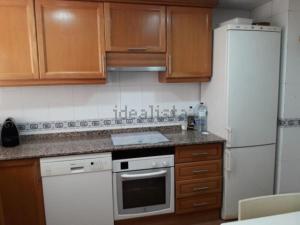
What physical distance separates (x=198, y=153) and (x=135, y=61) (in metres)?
1.00

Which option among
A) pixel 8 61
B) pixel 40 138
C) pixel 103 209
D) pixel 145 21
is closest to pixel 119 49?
pixel 145 21

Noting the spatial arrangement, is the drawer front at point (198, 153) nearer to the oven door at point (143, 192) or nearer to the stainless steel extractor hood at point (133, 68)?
the oven door at point (143, 192)

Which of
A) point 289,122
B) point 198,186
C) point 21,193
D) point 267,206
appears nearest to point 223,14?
point 289,122

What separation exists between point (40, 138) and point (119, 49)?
1135 millimetres

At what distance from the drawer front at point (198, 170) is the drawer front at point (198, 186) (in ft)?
0.12

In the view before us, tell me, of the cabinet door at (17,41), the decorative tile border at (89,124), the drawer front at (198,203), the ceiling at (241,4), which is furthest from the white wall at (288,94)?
the cabinet door at (17,41)

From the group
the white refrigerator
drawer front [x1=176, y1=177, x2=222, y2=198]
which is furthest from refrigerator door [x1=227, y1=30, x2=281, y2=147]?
drawer front [x1=176, y1=177, x2=222, y2=198]

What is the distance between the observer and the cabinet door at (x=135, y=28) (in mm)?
2055

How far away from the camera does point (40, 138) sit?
2287 mm

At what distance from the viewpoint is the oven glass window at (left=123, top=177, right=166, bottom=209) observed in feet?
6.70

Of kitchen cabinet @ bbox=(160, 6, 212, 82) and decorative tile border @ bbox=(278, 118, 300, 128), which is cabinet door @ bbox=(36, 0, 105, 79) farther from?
decorative tile border @ bbox=(278, 118, 300, 128)

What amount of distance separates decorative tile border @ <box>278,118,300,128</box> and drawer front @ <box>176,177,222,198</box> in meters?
0.76

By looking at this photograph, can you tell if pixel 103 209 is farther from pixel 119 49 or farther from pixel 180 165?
pixel 119 49

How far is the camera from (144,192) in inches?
81.9
